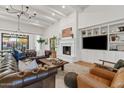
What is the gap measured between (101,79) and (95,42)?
12.0ft

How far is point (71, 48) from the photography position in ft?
24.0

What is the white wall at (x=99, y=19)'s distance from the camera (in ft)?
15.6

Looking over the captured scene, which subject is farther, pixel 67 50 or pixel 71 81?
pixel 67 50

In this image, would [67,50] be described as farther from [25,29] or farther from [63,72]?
[25,29]

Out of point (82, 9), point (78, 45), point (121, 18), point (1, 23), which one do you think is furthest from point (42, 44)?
point (121, 18)

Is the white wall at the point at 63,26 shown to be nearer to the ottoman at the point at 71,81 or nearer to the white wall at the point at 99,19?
the white wall at the point at 99,19

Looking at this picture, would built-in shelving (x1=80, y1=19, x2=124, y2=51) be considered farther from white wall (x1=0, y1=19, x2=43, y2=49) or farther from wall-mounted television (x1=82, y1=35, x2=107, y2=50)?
white wall (x1=0, y1=19, x2=43, y2=49)

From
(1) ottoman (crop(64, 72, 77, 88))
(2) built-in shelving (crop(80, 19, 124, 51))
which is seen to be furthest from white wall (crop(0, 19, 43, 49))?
(1) ottoman (crop(64, 72, 77, 88))

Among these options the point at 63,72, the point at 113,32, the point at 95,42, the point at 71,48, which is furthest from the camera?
the point at 71,48

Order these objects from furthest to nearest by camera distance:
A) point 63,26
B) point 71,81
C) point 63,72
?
point 63,26, point 63,72, point 71,81

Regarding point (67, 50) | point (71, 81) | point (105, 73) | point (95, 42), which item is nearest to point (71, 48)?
point (67, 50)

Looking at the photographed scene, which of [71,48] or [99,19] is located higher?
[99,19]

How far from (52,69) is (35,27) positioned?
8.86 meters

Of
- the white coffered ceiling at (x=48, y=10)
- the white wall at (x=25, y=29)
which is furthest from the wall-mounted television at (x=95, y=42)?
the white wall at (x=25, y=29)
